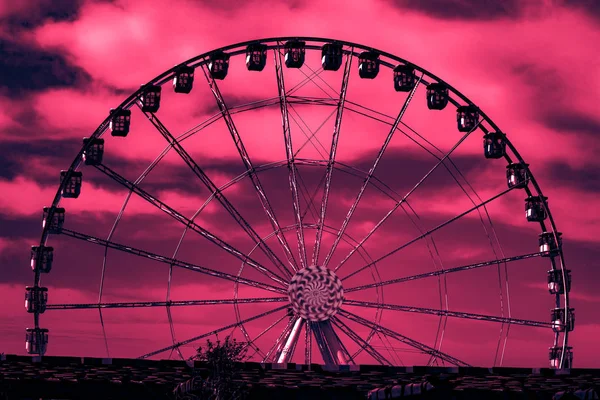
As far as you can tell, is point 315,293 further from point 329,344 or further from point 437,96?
point 437,96

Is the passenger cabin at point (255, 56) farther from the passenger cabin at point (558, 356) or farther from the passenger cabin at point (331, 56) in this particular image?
the passenger cabin at point (558, 356)

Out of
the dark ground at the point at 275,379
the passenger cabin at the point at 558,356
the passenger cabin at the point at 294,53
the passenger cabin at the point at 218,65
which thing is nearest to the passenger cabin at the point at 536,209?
the passenger cabin at the point at 558,356

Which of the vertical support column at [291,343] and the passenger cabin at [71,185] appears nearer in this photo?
the vertical support column at [291,343]

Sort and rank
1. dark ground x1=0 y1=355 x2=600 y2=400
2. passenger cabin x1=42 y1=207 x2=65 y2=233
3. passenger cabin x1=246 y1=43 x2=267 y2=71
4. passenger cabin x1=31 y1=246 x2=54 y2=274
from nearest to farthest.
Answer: dark ground x1=0 y1=355 x2=600 y2=400 → passenger cabin x1=31 y1=246 x2=54 y2=274 → passenger cabin x1=42 y1=207 x2=65 y2=233 → passenger cabin x1=246 y1=43 x2=267 y2=71

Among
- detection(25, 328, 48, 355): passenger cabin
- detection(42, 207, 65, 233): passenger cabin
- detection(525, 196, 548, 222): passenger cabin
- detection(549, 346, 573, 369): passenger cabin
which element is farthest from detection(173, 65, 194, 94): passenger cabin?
detection(549, 346, 573, 369): passenger cabin

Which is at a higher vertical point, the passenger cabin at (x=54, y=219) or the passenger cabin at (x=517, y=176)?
the passenger cabin at (x=517, y=176)

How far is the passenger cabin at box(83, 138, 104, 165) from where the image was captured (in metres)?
39.0

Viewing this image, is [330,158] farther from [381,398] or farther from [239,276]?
[381,398]

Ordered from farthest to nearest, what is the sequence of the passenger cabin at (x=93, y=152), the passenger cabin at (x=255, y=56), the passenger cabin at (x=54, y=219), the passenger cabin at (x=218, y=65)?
the passenger cabin at (x=255, y=56), the passenger cabin at (x=218, y=65), the passenger cabin at (x=93, y=152), the passenger cabin at (x=54, y=219)

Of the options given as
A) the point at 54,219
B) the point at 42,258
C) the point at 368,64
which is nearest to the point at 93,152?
the point at 54,219

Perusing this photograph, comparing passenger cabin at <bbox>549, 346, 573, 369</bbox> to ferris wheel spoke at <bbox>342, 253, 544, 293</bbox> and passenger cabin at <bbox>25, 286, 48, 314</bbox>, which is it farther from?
passenger cabin at <bbox>25, 286, 48, 314</bbox>

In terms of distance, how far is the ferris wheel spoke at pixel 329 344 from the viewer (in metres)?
36.0

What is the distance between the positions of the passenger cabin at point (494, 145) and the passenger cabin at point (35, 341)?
17688 millimetres

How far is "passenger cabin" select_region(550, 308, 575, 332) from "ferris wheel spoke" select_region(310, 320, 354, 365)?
9.60 metres
